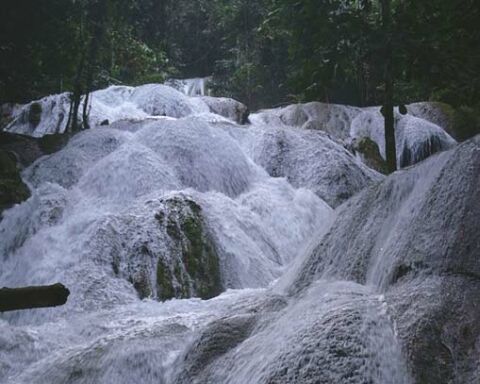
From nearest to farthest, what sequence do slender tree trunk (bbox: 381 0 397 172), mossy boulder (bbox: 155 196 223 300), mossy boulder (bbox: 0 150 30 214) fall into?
mossy boulder (bbox: 155 196 223 300)
slender tree trunk (bbox: 381 0 397 172)
mossy boulder (bbox: 0 150 30 214)

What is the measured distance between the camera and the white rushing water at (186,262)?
143 inches

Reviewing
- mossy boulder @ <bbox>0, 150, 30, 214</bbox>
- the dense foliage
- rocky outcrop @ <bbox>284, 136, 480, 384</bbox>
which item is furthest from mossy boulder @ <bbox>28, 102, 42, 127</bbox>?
rocky outcrop @ <bbox>284, 136, 480, 384</bbox>

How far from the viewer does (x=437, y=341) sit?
3311 millimetres

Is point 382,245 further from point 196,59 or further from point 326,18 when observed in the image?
point 196,59

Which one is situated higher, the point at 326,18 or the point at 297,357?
the point at 326,18


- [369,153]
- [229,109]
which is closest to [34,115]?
[229,109]

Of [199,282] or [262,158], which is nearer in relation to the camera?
[199,282]

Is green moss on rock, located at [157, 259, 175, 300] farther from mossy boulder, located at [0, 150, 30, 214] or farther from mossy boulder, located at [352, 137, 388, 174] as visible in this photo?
mossy boulder, located at [352, 137, 388, 174]

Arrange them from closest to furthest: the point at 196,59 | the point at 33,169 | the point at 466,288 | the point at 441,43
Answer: the point at 466,288
the point at 441,43
the point at 33,169
the point at 196,59

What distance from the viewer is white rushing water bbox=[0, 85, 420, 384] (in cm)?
364

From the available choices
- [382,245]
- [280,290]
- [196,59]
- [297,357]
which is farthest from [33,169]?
[196,59]

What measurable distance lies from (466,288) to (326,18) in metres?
6.04

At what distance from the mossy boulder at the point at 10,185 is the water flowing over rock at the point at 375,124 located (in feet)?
22.8

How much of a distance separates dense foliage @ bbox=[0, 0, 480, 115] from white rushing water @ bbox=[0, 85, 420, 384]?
1768 mm
